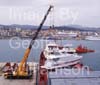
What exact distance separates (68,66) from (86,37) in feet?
400

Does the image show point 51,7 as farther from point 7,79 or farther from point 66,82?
point 66,82

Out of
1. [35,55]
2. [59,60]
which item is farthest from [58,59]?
[35,55]

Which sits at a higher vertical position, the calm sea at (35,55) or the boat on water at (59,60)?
the boat on water at (59,60)

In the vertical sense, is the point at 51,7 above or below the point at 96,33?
above

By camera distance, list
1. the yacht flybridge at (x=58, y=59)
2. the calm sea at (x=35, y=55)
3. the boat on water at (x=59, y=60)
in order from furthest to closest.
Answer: the calm sea at (x=35, y=55)
the yacht flybridge at (x=58, y=59)
the boat on water at (x=59, y=60)

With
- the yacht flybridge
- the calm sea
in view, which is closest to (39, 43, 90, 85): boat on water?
the yacht flybridge

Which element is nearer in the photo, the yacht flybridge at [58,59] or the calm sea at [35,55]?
the yacht flybridge at [58,59]

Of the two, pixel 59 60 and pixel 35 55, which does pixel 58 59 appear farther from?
pixel 35 55

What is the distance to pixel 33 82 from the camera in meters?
26.9

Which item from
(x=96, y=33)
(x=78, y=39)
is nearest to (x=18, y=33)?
(x=78, y=39)

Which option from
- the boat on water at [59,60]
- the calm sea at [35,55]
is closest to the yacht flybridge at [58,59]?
the boat on water at [59,60]

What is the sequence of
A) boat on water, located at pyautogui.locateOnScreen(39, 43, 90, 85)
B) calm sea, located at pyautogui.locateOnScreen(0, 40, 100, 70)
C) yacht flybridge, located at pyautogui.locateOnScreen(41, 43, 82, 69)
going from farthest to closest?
calm sea, located at pyautogui.locateOnScreen(0, 40, 100, 70) → yacht flybridge, located at pyautogui.locateOnScreen(41, 43, 82, 69) → boat on water, located at pyautogui.locateOnScreen(39, 43, 90, 85)

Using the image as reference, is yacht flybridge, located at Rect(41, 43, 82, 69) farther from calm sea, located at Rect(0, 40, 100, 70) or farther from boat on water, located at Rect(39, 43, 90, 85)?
calm sea, located at Rect(0, 40, 100, 70)

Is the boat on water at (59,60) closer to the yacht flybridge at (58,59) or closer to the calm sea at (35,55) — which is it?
the yacht flybridge at (58,59)
